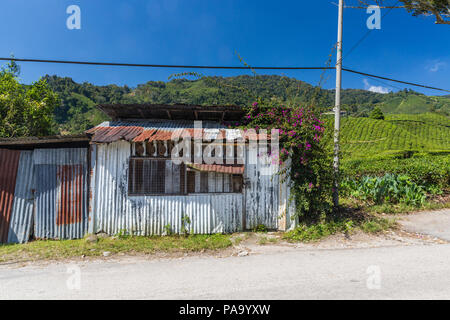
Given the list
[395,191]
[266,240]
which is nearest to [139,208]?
[266,240]

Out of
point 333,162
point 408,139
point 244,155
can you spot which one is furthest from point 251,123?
point 408,139

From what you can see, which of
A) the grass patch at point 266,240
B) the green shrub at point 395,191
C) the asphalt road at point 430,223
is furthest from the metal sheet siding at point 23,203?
the asphalt road at point 430,223

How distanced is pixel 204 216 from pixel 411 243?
18.0ft

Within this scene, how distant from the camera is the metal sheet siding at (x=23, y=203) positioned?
597cm

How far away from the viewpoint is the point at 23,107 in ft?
44.4

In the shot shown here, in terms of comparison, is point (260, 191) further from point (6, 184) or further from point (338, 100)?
point (6, 184)

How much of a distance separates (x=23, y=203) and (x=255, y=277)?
6.79 meters

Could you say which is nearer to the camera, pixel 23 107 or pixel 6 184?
pixel 6 184

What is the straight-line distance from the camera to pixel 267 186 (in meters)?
6.41

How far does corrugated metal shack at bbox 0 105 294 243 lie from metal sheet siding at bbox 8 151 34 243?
0.02 meters

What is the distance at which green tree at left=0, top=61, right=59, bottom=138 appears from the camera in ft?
42.2

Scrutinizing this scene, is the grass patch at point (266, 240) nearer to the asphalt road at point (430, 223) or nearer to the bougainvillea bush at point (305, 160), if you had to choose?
the bougainvillea bush at point (305, 160)

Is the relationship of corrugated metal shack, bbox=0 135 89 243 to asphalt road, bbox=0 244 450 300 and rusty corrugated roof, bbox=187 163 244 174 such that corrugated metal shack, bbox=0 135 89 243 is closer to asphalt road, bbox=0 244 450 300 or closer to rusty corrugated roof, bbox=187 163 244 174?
asphalt road, bbox=0 244 450 300
